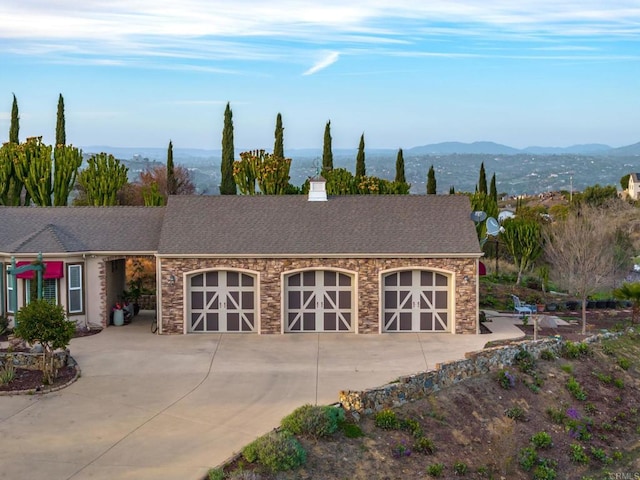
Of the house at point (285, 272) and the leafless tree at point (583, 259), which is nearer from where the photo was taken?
the house at point (285, 272)

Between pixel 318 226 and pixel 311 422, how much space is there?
11.4m

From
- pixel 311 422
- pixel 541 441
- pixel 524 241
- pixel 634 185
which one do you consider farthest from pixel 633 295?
pixel 634 185

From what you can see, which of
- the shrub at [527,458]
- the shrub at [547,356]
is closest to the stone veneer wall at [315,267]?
the shrub at [547,356]

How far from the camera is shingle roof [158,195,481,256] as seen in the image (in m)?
25.1

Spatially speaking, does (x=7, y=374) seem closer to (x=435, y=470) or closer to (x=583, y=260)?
(x=435, y=470)

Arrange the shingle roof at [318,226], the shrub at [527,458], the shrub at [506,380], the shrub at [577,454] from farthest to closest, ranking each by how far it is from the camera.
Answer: the shingle roof at [318,226] < the shrub at [506,380] < the shrub at [577,454] < the shrub at [527,458]

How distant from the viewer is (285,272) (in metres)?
25.1

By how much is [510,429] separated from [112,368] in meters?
10.5

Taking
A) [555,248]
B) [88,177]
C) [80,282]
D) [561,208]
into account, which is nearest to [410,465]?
[80,282]

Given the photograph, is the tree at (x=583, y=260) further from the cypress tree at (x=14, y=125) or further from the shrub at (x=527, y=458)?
the cypress tree at (x=14, y=125)

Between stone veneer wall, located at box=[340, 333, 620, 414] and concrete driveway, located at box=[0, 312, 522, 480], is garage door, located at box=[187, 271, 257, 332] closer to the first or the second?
concrete driveway, located at box=[0, 312, 522, 480]

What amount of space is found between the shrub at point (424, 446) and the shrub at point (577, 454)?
3.60 metres

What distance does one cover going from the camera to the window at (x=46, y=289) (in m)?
24.5

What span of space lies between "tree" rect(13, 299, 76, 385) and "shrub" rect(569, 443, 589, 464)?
41.3 ft
